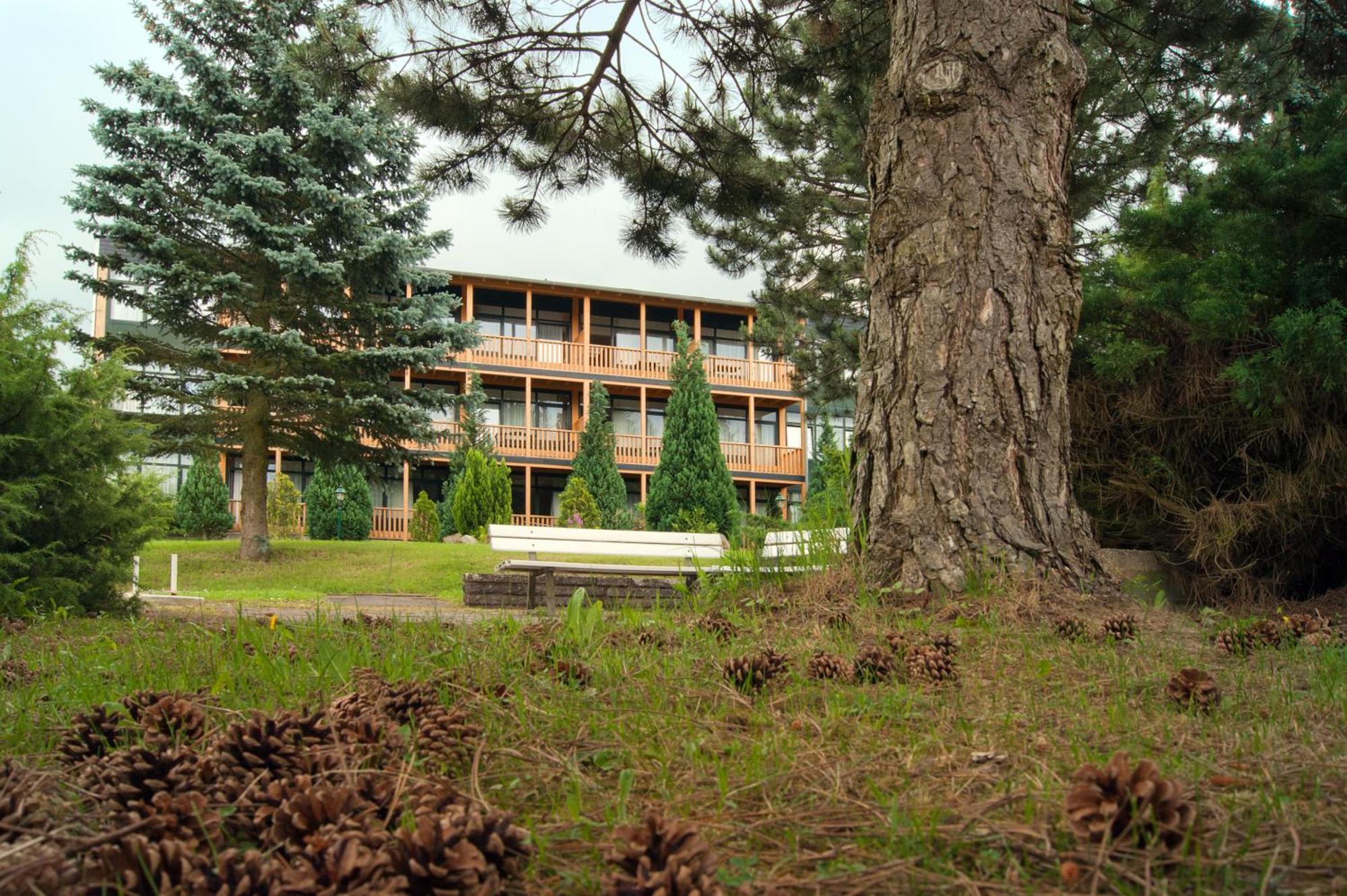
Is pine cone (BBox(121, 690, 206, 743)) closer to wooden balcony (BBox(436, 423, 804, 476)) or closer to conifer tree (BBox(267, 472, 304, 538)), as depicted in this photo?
conifer tree (BBox(267, 472, 304, 538))

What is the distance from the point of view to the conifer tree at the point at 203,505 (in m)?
22.6

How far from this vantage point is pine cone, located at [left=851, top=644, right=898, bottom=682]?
2434 millimetres

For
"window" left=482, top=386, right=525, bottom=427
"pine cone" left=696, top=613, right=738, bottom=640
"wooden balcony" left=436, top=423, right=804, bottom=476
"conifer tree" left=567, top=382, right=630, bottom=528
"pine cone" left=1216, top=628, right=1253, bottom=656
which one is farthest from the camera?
Result: "window" left=482, top=386, right=525, bottom=427

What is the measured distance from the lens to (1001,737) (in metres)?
1.88

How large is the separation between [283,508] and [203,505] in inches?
79.4

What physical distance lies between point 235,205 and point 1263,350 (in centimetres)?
1407

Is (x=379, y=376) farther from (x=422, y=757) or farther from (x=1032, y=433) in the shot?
(x=422, y=757)

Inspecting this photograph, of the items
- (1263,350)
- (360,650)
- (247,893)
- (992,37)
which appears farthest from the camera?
(1263,350)

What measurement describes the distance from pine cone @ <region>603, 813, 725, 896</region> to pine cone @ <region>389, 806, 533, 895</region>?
0.43 ft

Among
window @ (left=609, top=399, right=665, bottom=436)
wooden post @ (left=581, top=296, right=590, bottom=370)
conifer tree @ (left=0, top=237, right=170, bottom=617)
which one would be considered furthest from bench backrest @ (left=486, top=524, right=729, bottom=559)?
window @ (left=609, top=399, right=665, bottom=436)

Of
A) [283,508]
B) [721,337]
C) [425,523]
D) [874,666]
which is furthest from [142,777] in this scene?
[721,337]

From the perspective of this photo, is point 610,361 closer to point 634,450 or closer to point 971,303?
point 634,450

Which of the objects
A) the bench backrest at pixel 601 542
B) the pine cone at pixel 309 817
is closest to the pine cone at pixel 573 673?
the pine cone at pixel 309 817

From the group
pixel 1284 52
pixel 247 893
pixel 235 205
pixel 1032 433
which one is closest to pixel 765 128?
pixel 1284 52
